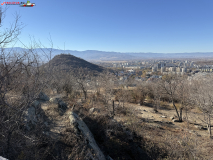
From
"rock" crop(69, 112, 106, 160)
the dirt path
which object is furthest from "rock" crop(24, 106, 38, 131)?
the dirt path

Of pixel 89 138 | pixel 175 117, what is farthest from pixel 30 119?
pixel 175 117

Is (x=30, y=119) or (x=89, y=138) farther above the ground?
(x=30, y=119)

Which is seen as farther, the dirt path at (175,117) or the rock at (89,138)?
the dirt path at (175,117)

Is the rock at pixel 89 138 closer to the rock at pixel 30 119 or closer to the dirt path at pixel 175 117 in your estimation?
the rock at pixel 30 119

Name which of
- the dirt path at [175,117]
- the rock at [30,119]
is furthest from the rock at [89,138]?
the dirt path at [175,117]

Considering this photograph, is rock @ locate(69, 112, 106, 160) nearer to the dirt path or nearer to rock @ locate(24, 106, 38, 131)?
rock @ locate(24, 106, 38, 131)

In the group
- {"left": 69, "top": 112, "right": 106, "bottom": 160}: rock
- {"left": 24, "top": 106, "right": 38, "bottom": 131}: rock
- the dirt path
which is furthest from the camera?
the dirt path

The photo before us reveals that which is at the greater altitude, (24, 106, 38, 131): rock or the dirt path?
(24, 106, 38, 131): rock

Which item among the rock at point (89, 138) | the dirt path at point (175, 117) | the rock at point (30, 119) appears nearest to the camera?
the rock at point (89, 138)

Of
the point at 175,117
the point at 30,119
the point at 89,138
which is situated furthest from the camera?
the point at 175,117

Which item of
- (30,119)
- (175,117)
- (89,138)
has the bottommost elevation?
(175,117)

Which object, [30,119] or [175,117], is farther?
[175,117]

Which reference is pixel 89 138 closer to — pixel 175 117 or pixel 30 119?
pixel 30 119
